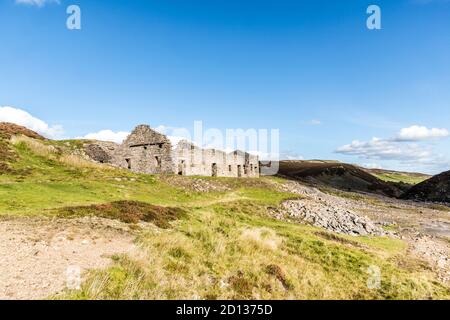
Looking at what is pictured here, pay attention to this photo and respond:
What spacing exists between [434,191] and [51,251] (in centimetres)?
8376

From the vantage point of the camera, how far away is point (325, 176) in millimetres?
92250

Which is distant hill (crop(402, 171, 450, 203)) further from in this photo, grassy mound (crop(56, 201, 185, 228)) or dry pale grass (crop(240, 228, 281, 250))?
grassy mound (crop(56, 201, 185, 228))

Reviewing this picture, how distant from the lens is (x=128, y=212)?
18891 mm

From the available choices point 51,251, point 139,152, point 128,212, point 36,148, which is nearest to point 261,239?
point 128,212

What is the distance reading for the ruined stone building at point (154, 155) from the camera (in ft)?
154

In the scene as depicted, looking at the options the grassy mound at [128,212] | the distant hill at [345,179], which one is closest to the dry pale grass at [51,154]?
the grassy mound at [128,212]

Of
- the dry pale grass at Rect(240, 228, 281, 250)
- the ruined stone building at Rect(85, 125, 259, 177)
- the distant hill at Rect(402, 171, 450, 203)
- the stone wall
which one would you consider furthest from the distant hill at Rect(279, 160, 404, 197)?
the dry pale grass at Rect(240, 228, 281, 250)

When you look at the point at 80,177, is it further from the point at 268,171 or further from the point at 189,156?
the point at 268,171

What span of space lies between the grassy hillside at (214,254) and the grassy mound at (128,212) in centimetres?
5

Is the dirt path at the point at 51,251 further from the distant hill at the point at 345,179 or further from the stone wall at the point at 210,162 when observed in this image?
the distant hill at the point at 345,179
